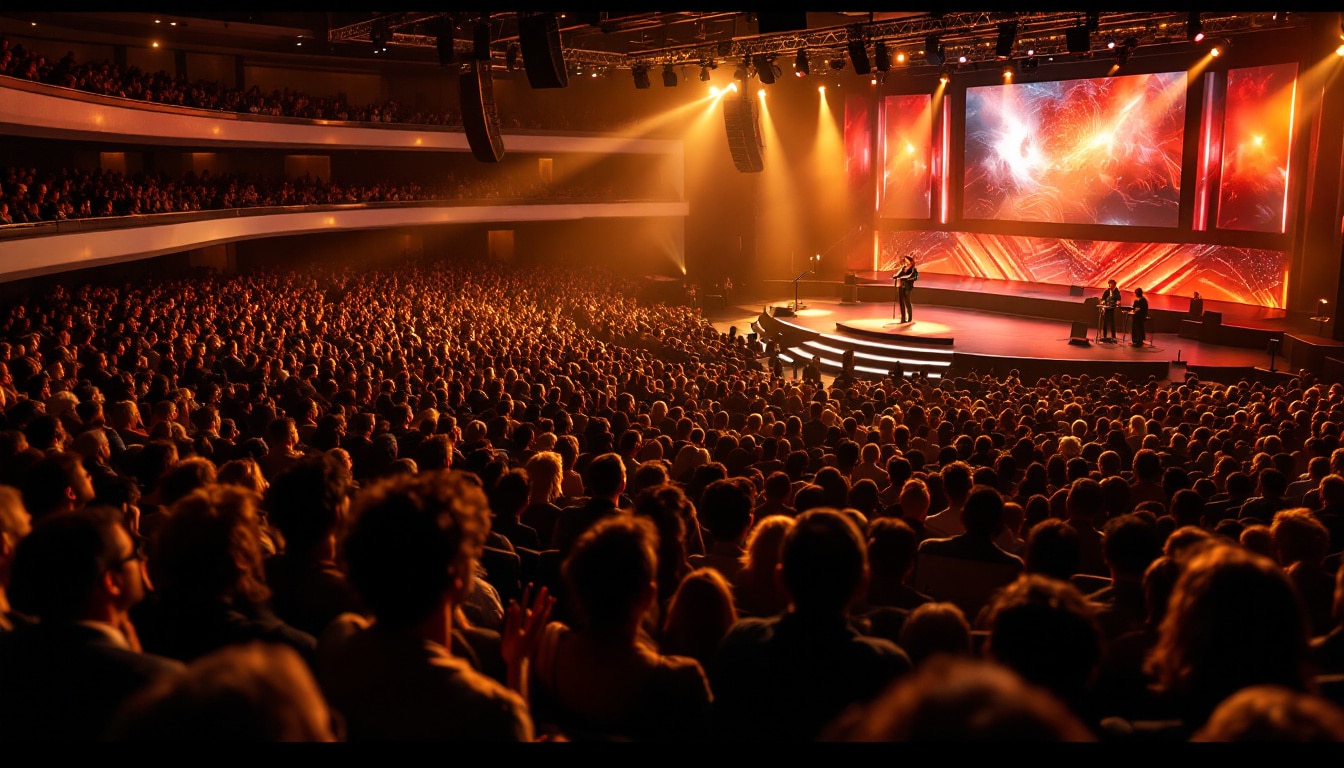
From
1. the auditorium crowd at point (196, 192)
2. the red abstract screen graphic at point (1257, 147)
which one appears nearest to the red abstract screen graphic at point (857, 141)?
the auditorium crowd at point (196, 192)

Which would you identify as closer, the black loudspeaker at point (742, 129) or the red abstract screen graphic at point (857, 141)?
the black loudspeaker at point (742, 129)

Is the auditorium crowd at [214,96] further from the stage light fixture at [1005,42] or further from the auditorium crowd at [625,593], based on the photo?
the stage light fixture at [1005,42]

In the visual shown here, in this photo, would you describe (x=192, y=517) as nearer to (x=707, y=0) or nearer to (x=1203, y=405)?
(x=707, y=0)

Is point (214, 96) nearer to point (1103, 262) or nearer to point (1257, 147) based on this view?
point (1103, 262)

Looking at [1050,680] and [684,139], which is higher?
[684,139]

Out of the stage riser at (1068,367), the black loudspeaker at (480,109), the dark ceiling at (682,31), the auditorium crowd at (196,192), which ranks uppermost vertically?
the dark ceiling at (682,31)

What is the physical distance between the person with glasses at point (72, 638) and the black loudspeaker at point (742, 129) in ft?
68.6

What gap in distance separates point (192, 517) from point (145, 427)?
22.8ft

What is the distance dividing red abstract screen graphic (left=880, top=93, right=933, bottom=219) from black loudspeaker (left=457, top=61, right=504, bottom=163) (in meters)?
17.9

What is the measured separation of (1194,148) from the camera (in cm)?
2433

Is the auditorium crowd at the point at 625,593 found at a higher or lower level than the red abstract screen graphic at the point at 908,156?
lower

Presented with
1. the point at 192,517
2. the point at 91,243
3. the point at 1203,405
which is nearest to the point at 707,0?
the point at 192,517

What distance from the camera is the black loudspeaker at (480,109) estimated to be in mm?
15859

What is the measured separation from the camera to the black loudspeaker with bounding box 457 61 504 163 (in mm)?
15859
